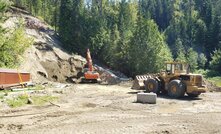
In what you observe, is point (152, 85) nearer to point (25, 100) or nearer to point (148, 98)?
point (148, 98)

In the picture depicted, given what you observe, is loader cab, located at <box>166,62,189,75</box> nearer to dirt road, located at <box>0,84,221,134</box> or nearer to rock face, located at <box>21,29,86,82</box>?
dirt road, located at <box>0,84,221,134</box>

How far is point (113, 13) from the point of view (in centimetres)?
7056

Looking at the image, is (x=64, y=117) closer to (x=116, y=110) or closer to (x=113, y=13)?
(x=116, y=110)

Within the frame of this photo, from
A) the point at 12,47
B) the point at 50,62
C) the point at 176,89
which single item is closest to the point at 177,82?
the point at 176,89

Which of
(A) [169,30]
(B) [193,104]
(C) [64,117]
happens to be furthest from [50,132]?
(A) [169,30]

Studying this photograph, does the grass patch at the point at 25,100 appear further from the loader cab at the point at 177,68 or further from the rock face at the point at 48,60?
the rock face at the point at 48,60

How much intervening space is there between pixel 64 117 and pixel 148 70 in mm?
31193

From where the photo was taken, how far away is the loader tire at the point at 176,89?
2556 cm

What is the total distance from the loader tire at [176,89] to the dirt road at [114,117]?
1.34m

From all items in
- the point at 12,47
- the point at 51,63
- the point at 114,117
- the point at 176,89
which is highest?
the point at 12,47

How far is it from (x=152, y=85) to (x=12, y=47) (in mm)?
13781

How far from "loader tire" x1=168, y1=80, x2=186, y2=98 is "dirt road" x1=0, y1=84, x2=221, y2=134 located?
4.40ft

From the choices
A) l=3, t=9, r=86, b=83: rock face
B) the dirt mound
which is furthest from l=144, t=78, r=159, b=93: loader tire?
l=3, t=9, r=86, b=83: rock face

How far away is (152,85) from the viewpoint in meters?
27.6
